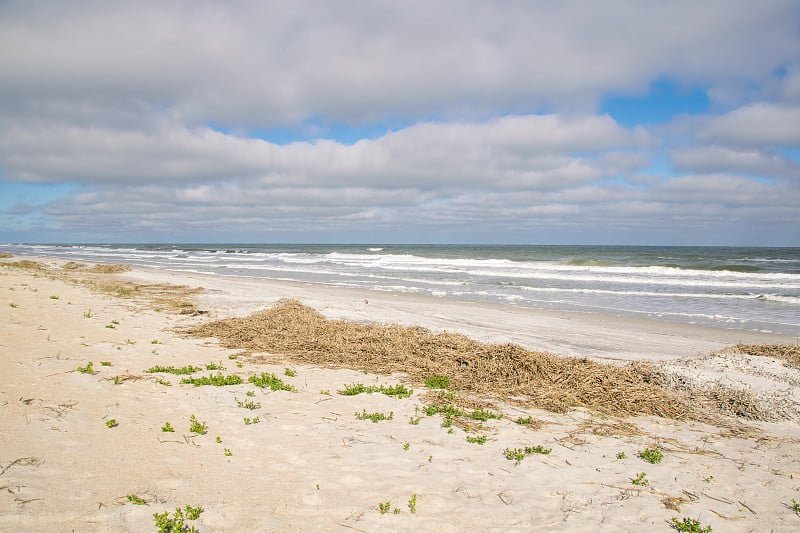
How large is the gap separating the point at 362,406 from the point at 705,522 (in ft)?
13.3

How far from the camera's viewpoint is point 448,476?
4395mm

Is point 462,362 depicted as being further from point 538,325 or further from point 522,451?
point 538,325

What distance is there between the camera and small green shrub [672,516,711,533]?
3572mm

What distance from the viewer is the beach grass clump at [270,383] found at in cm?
679

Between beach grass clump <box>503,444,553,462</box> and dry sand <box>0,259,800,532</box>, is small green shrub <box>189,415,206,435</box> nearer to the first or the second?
dry sand <box>0,259,800,532</box>

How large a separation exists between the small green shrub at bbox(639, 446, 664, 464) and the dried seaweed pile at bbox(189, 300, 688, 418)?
4.59 ft

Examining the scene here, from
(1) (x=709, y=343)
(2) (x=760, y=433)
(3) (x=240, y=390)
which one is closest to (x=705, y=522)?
(2) (x=760, y=433)

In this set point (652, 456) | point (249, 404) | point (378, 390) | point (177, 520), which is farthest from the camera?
point (378, 390)

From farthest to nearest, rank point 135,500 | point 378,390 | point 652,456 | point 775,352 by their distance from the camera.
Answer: point 775,352 → point 378,390 → point 652,456 → point 135,500

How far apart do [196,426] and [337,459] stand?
5.69 feet

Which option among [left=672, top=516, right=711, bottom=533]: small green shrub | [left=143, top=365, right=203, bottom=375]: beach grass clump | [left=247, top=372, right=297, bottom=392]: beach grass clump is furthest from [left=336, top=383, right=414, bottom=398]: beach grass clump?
[left=672, top=516, right=711, bottom=533]: small green shrub

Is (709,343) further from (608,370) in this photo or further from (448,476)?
(448,476)

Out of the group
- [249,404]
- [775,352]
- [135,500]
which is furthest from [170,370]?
[775,352]

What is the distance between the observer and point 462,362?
8.38m
